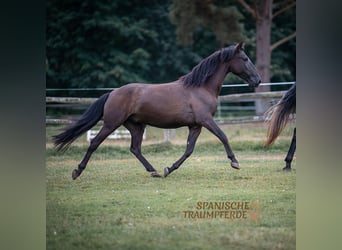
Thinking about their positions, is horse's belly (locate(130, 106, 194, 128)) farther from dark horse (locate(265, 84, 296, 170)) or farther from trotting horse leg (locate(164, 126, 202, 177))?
dark horse (locate(265, 84, 296, 170))

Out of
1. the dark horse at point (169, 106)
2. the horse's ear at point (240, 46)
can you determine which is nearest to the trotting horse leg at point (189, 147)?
the dark horse at point (169, 106)

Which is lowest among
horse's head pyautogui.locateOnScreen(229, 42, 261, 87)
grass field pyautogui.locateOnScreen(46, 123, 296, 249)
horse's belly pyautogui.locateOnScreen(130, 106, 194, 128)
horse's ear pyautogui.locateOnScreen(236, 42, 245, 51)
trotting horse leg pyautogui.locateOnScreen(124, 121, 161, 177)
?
grass field pyautogui.locateOnScreen(46, 123, 296, 249)

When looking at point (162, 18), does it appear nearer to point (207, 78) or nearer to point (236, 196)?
point (207, 78)

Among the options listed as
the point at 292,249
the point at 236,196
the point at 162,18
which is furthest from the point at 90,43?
the point at 292,249

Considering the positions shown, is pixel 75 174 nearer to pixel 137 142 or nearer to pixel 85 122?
pixel 85 122

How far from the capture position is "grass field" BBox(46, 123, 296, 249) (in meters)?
7.89

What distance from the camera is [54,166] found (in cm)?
802

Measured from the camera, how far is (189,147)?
8.03 metres

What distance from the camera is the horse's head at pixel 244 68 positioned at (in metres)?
8.04

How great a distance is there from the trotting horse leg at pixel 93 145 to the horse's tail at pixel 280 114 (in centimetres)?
138

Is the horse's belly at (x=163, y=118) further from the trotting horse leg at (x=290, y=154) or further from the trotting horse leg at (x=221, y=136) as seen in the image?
the trotting horse leg at (x=290, y=154)

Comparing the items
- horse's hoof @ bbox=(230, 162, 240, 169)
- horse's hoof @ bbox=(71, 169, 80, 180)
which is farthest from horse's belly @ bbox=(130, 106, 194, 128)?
horse's hoof @ bbox=(71, 169, 80, 180)

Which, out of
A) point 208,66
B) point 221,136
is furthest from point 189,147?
point 208,66
